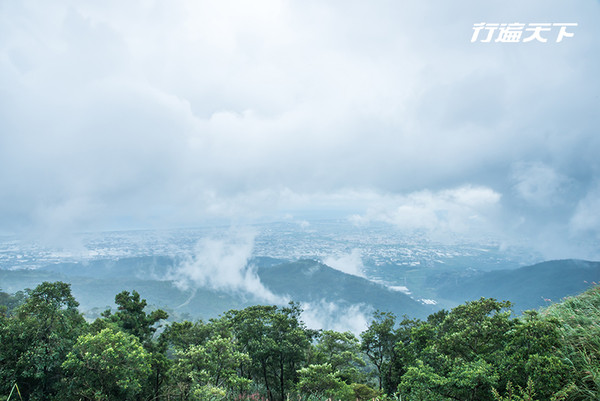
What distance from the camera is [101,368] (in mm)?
14383

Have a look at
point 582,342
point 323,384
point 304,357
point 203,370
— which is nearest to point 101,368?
point 203,370

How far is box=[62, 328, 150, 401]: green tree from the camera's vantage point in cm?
1431

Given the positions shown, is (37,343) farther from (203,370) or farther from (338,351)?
(338,351)

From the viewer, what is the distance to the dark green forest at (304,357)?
9.73 m

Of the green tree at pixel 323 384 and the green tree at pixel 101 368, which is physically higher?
the green tree at pixel 101 368

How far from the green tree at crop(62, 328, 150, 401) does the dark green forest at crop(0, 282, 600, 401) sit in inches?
2.1

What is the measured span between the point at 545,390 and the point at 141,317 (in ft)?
115

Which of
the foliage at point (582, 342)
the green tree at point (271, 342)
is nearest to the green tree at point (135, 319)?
the green tree at point (271, 342)

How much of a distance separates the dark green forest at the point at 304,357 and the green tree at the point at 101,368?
0.18ft

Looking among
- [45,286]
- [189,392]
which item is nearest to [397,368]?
[189,392]

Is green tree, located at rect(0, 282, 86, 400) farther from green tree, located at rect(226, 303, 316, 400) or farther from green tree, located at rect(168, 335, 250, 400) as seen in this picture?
green tree, located at rect(226, 303, 316, 400)

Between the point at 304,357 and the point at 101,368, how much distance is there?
18.6 m

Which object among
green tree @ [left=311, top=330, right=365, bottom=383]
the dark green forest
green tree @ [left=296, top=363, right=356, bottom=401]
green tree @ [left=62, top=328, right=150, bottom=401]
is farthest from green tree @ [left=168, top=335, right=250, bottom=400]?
green tree @ [left=311, top=330, right=365, bottom=383]

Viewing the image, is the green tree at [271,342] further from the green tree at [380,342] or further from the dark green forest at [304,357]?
the green tree at [380,342]
